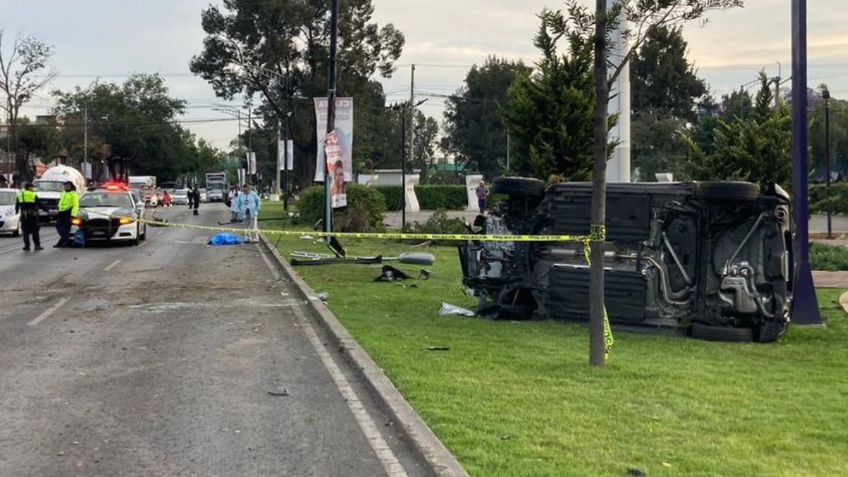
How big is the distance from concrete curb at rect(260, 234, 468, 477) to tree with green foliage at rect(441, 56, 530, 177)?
239 ft

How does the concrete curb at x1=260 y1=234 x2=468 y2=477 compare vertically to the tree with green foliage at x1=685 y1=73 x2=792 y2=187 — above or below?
below

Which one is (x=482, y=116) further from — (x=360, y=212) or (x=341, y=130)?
(x=341, y=130)

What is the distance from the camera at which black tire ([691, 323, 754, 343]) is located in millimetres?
9797

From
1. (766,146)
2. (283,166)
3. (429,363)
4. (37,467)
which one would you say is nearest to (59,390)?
(37,467)

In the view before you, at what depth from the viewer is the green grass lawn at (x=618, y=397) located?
5250 millimetres

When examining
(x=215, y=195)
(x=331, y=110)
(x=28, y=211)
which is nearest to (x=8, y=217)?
(x=28, y=211)

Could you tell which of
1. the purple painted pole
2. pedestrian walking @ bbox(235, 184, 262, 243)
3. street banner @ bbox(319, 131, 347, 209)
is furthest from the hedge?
the purple painted pole

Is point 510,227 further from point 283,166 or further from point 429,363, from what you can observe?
point 283,166

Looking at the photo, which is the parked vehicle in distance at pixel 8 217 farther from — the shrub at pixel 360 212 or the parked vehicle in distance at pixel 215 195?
the parked vehicle in distance at pixel 215 195

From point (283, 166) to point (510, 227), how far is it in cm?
4267

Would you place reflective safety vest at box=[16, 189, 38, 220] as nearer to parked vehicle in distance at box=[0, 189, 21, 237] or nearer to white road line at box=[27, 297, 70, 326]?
parked vehicle in distance at box=[0, 189, 21, 237]

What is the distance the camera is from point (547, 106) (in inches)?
829

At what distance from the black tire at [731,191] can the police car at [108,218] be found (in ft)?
60.1

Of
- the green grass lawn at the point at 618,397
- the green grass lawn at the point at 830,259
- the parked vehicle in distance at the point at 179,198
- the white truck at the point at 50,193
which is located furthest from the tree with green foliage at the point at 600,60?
the parked vehicle in distance at the point at 179,198
